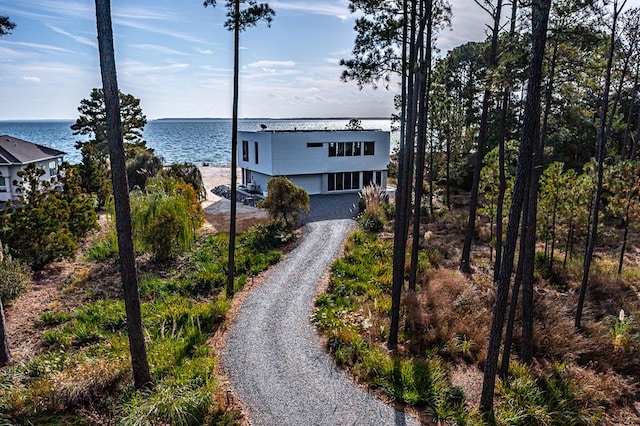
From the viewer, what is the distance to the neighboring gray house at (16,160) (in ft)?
88.0

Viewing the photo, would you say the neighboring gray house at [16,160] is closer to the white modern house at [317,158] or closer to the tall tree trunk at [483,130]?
the white modern house at [317,158]

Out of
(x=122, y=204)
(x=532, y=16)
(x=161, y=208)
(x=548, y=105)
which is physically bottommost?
(x=161, y=208)

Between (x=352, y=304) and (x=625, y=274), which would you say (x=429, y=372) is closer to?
(x=352, y=304)

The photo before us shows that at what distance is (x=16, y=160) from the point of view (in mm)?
27156

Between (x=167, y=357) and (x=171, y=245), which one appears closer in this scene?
(x=167, y=357)

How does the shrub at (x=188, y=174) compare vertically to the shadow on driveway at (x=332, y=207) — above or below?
above

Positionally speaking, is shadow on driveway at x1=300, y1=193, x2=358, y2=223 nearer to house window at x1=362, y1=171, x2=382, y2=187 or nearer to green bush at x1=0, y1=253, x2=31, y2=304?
house window at x1=362, y1=171, x2=382, y2=187

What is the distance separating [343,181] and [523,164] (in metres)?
24.3

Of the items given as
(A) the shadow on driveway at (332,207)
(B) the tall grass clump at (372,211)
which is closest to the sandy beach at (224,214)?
(A) the shadow on driveway at (332,207)

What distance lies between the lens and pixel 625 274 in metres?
18.1

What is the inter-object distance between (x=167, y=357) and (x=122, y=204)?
3.74 metres

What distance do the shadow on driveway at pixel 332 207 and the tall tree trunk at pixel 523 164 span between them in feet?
51.3

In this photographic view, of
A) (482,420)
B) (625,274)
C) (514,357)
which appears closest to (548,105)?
(514,357)

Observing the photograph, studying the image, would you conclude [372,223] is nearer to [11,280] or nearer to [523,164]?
[523,164]
